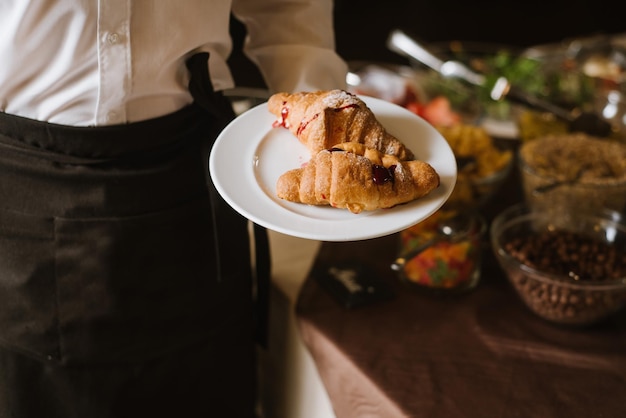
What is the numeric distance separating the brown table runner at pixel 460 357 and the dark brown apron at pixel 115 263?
0.58ft

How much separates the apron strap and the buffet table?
71 mm

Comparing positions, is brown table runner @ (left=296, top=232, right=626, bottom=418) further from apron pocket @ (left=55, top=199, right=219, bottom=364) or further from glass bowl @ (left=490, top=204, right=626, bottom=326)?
apron pocket @ (left=55, top=199, right=219, bottom=364)

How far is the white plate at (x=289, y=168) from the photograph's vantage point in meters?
0.68

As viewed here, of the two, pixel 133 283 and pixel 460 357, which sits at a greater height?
pixel 133 283

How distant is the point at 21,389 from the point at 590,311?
82 centimetres

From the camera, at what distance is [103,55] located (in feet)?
2.56

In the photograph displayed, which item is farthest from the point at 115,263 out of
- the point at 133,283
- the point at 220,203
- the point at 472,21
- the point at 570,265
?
the point at 472,21

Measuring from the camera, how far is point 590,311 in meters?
0.94

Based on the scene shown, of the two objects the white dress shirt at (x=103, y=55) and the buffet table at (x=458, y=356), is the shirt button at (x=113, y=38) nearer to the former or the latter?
the white dress shirt at (x=103, y=55)

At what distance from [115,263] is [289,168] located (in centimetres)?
29

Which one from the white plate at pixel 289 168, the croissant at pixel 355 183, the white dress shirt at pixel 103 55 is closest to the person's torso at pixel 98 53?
the white dress shirt at pixel 103 55

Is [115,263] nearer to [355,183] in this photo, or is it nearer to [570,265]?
[355,183]

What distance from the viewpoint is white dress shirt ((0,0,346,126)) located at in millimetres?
757

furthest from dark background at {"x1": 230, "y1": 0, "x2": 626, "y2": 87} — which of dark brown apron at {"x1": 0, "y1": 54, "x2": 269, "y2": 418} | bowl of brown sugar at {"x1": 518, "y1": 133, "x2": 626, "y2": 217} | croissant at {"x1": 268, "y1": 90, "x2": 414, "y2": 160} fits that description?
croissant at {"x1": 268, "y1": 90, "x2": 414, "y2": 160}
